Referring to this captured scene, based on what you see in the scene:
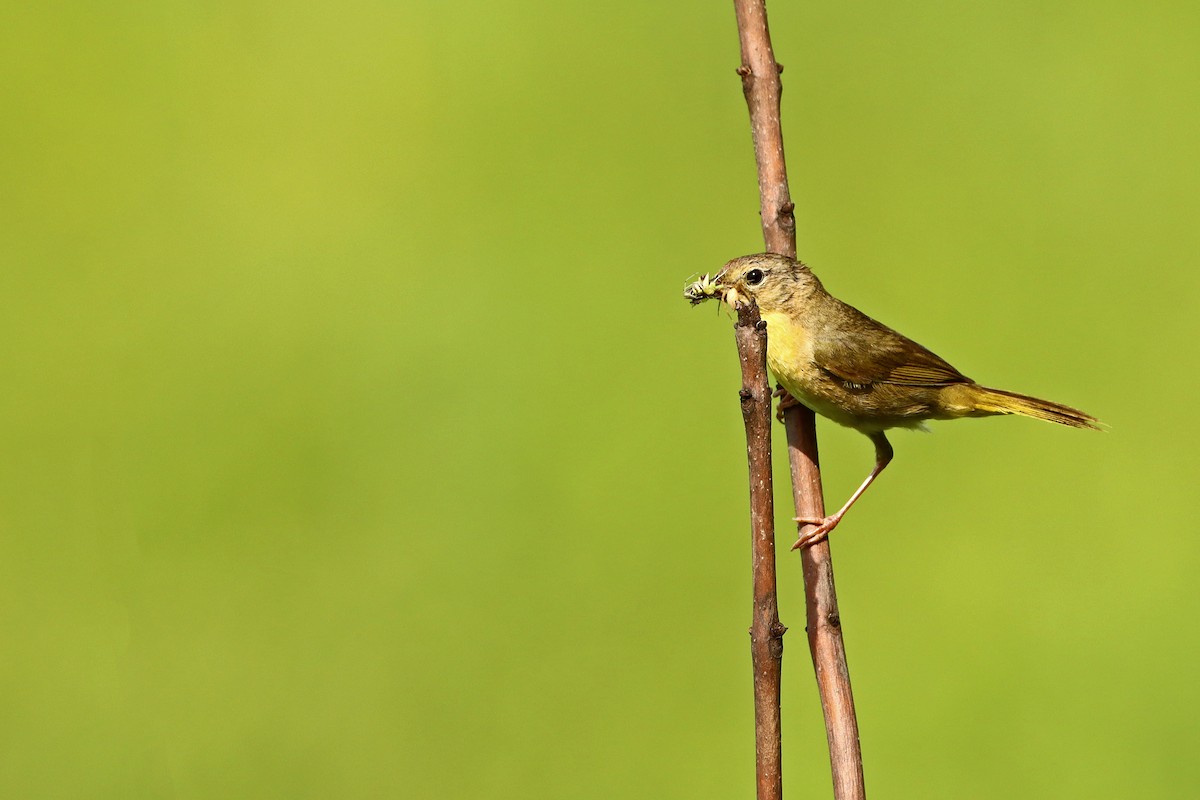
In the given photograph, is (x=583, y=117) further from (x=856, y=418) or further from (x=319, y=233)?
(x=856, y=418)

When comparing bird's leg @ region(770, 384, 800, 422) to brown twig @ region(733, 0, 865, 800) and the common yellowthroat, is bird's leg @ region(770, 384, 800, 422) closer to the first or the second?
the common yellowthroat

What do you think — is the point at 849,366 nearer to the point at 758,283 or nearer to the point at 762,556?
the point at 758,283

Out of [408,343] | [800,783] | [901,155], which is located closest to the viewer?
[800,783]

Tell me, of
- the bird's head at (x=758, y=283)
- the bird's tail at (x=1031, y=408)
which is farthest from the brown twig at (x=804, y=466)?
the bird's tail at (x=1031, y=408)

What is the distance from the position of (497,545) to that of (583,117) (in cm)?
216

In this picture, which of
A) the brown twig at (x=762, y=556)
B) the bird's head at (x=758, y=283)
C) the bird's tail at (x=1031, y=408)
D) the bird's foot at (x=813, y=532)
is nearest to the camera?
the brown twig at (x=762, y=556)

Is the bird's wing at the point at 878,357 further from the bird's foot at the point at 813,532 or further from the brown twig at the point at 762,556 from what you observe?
the brown twig at the point at 762,556

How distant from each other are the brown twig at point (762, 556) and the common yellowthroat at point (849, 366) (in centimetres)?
99

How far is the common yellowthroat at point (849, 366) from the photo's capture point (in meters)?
2.27

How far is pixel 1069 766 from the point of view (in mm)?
3854

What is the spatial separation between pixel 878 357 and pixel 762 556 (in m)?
1.37

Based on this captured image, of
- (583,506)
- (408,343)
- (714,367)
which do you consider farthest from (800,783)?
(408,343)

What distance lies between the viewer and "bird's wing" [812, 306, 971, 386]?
2375mm

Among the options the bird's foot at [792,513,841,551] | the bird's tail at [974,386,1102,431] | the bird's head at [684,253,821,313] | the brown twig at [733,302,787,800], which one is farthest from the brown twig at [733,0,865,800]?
the bird's tail at [974,386,1102,431]
